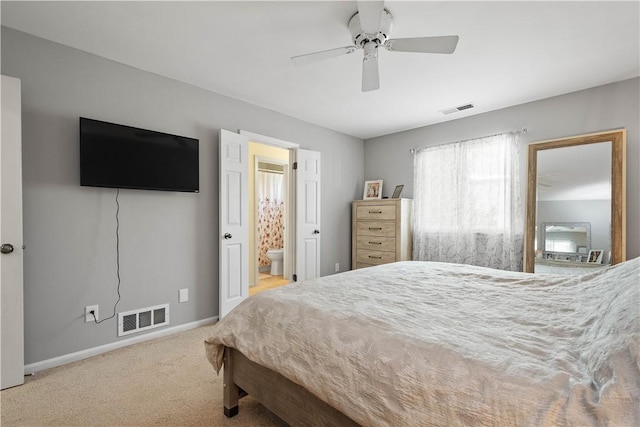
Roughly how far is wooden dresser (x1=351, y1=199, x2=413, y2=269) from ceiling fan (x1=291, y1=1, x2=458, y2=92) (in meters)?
2.27

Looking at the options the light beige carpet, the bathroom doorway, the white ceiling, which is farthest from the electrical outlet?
the bathroom doorway

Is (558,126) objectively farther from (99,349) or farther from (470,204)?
(99,349)

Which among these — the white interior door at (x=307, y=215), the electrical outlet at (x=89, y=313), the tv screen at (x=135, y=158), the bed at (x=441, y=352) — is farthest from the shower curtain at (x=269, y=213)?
the bed at (x=441, y=352)

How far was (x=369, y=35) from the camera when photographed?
193 cm

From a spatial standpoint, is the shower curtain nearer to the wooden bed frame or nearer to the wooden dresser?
the wooden dresser

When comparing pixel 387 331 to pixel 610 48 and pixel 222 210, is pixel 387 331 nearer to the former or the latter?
pixel 222 210

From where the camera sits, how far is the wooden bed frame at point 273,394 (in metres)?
1.21

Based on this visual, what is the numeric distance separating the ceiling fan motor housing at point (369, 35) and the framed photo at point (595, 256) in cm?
289

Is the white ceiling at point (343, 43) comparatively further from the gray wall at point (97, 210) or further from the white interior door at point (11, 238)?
the white interior door at point (11, 238)

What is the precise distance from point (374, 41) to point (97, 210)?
253 centimetres

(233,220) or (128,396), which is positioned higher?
(233,220)

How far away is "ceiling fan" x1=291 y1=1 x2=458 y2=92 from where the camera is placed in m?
1.68

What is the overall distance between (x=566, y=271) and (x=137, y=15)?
14.4 ft

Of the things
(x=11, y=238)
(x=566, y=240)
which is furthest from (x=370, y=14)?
(x=566, y=240)
